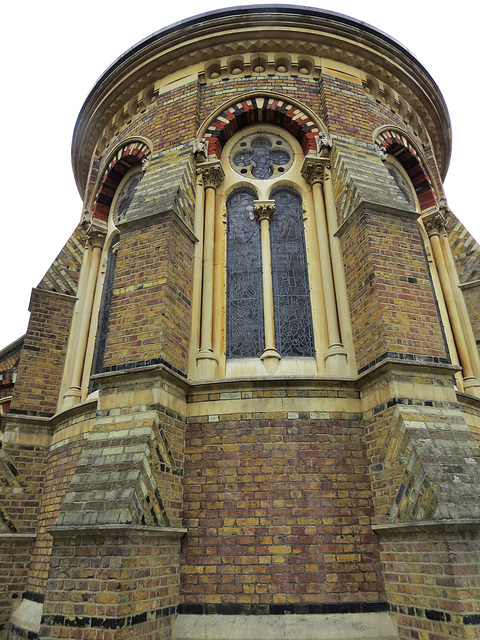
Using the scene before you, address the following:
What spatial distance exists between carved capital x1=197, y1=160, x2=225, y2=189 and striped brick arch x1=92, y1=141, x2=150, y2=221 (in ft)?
5.96

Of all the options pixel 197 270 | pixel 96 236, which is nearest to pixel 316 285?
pixel 197 270

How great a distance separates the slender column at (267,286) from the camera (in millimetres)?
6008

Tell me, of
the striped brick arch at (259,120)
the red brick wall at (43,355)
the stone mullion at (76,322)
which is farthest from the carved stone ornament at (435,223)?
the red brick wall at (43,355)

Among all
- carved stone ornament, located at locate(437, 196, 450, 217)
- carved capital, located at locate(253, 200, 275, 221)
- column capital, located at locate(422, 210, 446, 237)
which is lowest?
carved capital, located at locate(253, 200, 275, 221)

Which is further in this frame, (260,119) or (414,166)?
(414,166)

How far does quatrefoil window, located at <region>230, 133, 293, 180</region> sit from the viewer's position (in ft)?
24.5

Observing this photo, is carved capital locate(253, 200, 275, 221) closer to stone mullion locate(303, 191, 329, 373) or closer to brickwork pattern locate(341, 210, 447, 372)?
stone mullion locate(303, 191, 329, 373)

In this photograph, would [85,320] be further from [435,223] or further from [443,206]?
[443,206]

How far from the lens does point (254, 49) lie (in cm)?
814

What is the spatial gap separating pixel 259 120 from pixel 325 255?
2949 mm

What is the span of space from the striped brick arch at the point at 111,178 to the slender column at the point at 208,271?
197 centimetres

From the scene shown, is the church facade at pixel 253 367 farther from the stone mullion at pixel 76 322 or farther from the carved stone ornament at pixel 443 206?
the carved stone ornament at pixel 443 206

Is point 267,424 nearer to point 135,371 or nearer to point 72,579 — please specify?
point 135,371

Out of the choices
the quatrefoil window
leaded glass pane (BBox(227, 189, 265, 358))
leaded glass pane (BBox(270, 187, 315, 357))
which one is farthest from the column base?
the quatrefoil window
